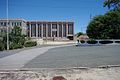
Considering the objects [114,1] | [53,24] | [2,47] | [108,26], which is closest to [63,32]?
[53,24]

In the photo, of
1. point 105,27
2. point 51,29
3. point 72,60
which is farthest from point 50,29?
point 72,60

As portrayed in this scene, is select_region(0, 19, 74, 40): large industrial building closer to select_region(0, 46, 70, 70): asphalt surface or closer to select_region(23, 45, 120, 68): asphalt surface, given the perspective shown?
select_region(0, 46, 70, 70): asphalt surface

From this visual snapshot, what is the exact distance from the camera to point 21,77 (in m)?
12.4

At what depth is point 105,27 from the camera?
79062 millimetres

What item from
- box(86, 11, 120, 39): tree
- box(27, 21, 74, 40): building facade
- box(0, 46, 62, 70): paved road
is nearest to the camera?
box(0, 46, 62, 70): paved road

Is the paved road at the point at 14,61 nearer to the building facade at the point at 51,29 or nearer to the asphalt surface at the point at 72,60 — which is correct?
the asphalt surface at the point at 72,60

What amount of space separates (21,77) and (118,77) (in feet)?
15.0

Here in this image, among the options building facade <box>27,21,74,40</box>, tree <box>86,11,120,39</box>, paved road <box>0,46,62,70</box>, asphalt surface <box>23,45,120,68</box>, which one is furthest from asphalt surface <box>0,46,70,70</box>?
building facade <box>27,21,74,40</box>

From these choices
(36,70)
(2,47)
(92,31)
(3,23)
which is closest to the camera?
(36,70)

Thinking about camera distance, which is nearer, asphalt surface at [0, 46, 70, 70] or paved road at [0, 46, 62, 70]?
asphalt surface at [0, 46, 70, 70]

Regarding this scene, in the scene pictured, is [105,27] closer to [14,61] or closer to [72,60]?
[72,60]

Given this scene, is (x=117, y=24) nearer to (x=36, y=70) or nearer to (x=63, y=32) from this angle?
(x=36, y=70)

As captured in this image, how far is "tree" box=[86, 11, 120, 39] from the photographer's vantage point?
7243 centimetres

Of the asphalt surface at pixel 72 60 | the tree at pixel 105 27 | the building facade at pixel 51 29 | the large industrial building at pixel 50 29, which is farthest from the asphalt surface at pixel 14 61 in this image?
the building facade at pixel 51 29
